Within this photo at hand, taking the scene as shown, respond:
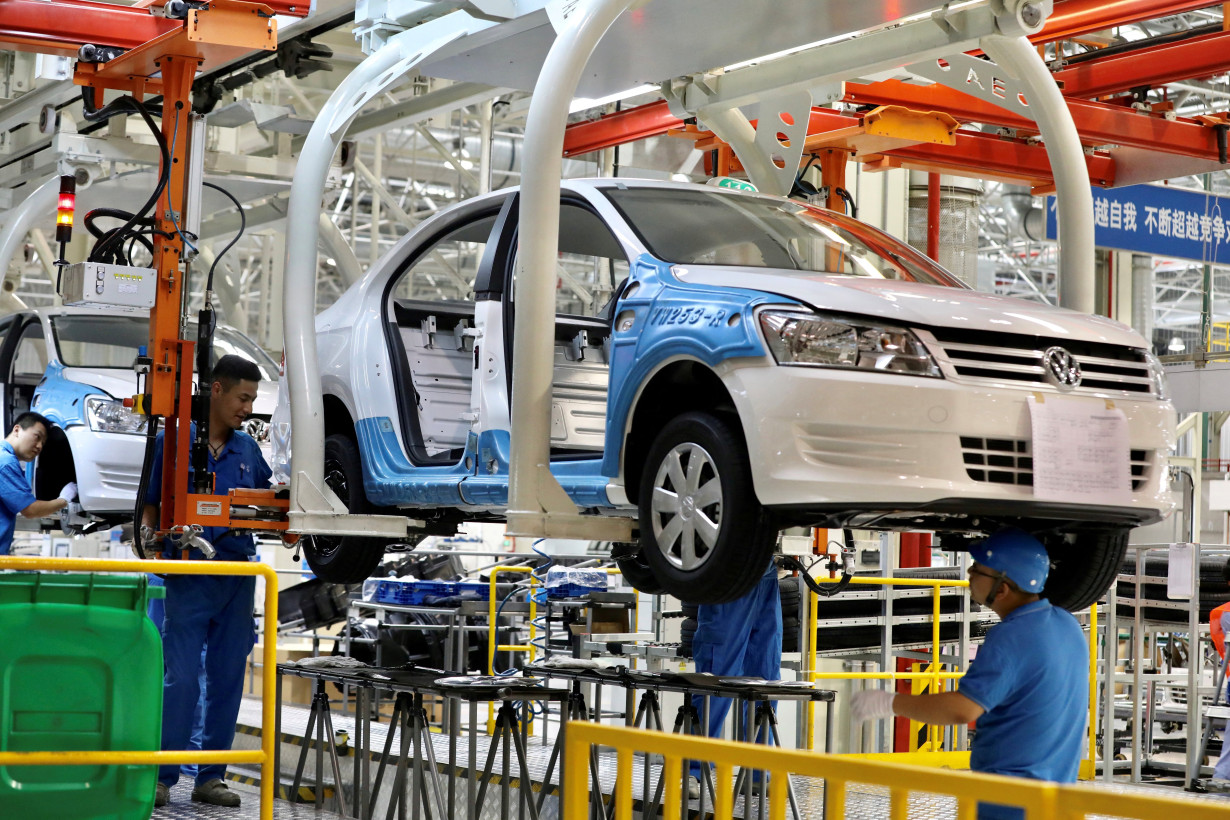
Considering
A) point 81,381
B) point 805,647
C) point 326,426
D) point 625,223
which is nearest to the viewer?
point 625,223

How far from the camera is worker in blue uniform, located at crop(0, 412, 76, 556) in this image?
8.27 meters

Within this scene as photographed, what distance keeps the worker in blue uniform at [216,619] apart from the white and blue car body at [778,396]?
0.90 m

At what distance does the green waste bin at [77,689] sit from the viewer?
13.2 ft

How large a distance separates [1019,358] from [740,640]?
A: 9.95 feet

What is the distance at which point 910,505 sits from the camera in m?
4.48

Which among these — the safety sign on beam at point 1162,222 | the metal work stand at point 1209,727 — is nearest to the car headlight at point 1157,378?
the metal work stand at point 1209,727

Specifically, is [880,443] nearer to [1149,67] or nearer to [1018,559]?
[1018,559]

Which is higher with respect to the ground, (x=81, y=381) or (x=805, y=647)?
(x=81, y=381)

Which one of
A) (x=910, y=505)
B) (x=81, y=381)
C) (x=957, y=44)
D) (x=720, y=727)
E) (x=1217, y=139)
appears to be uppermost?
(x=1217, y=139)

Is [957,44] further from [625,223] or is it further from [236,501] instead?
[236,501]

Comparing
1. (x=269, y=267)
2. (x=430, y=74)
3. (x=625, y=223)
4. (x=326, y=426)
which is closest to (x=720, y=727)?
(x=326, y=426)

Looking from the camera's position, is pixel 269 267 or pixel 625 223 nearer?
pixel 625 223

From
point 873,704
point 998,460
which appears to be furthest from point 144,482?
point 998,460

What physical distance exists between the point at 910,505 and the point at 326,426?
3438 millimetres
